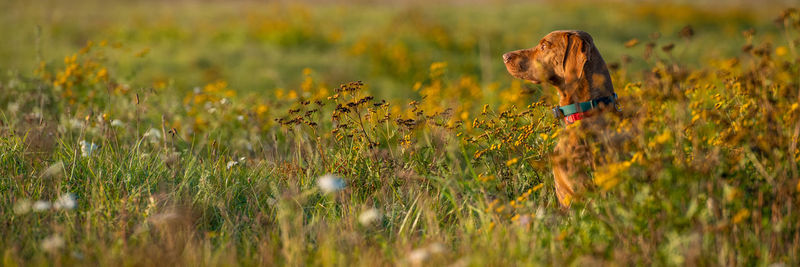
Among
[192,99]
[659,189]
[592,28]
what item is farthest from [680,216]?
[592,28]

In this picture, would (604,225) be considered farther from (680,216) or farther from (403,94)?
(403,94)

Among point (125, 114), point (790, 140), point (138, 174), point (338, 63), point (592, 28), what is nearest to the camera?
point (790, 140)

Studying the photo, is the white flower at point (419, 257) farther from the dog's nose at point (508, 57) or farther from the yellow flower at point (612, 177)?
the dog's nose at point (508, 57)

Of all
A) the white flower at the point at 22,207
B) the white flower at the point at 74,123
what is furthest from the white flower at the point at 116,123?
the white flower at the point at 22,207

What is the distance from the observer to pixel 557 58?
3.34m

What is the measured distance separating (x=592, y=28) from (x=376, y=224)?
1432 centimetres

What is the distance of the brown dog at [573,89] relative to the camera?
273 cm

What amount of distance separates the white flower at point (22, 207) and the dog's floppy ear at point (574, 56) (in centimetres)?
253

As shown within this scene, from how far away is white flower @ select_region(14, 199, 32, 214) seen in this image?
2.56 metres

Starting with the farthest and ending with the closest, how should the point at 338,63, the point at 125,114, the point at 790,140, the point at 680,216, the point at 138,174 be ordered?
the point at 338,63, the point at 125,114, the point at 138,174, the point at 790,140, the point at 680,216

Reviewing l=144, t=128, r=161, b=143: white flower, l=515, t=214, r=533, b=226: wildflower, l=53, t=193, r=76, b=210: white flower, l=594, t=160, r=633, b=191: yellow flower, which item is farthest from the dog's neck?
l=144, t=128, r=161, b=143: white flower

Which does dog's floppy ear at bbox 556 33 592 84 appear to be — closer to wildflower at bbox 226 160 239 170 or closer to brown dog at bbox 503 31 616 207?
brown dog at bbox 503 31 616 207

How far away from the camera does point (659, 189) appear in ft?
7.84

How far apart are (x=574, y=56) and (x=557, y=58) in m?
0.13
